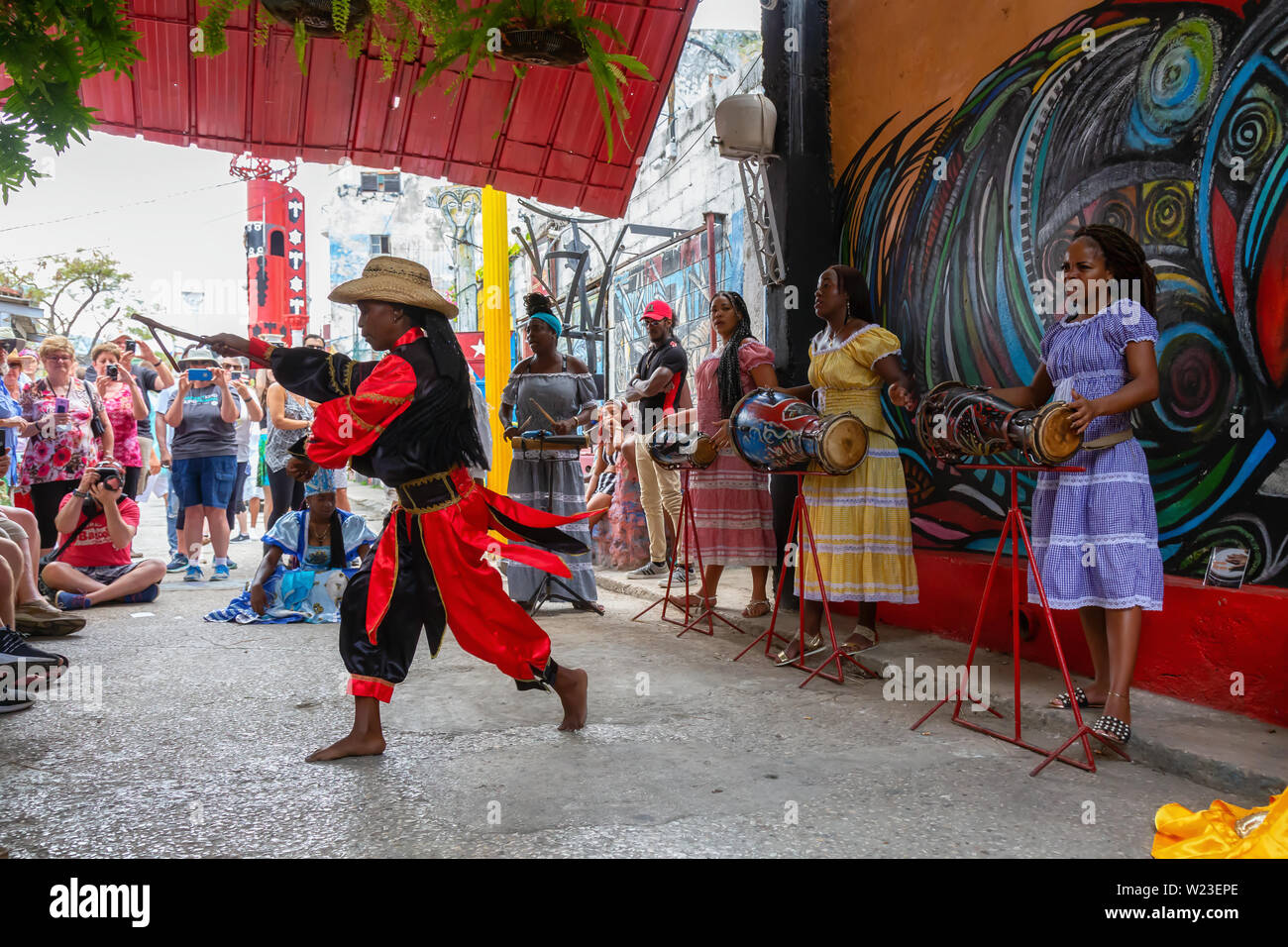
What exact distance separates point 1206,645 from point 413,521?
3326 millimetres

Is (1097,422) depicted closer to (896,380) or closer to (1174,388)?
(1174,388)

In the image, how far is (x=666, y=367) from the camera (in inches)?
268

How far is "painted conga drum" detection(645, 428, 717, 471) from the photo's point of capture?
5.91 meters

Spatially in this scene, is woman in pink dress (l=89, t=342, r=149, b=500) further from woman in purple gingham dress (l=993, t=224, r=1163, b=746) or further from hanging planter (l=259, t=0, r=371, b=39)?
woman in purple gingham dress (l=993, t=224, r=1163, b=746)

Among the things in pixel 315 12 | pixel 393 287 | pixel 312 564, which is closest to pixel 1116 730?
pixel 393 287

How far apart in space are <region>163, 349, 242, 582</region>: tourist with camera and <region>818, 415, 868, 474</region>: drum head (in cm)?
608

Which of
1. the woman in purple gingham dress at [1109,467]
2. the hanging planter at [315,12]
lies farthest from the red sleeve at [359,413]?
the woman in purple gingham dress at [1109,467]

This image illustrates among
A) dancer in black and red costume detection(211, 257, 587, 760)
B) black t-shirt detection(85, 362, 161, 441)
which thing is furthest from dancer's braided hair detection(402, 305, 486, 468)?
black t-shirt detection(85, 362, 161, 441)

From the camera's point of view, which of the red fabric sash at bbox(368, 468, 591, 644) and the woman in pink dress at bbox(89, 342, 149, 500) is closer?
the red fabric sash at bbox(368, 468, 591, 644)

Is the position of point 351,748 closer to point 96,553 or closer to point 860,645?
point 860,645

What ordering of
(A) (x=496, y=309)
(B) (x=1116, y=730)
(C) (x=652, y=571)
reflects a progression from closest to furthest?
(B) (x=1116, y=730) → (C) (x=652, y=571) → (A) (x=496, y=309)

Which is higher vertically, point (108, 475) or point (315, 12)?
point (315, 12)

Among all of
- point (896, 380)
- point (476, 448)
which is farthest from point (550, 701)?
point (896, 380)

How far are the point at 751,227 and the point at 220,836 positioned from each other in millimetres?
5257
